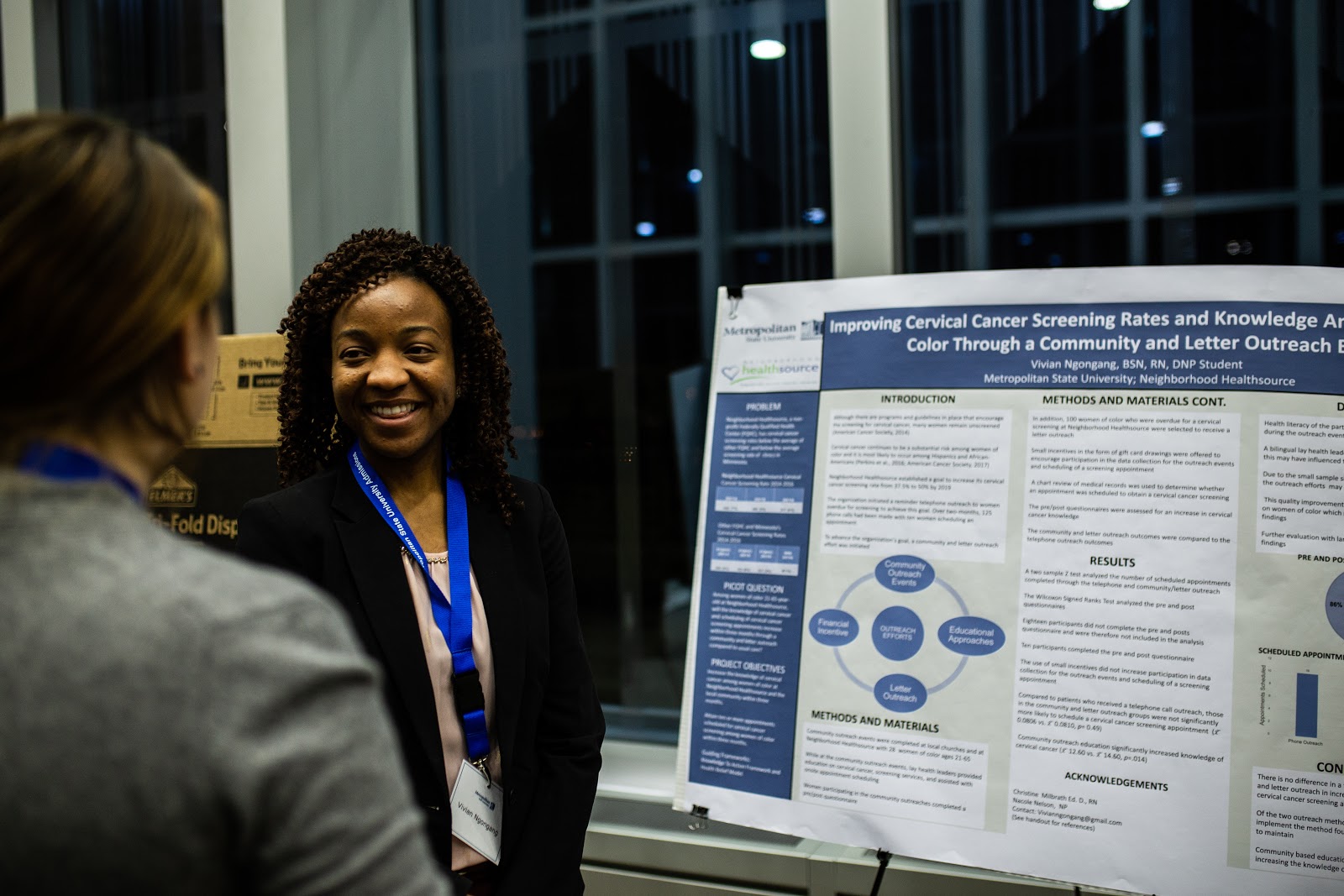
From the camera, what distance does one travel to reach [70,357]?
0.54 metres

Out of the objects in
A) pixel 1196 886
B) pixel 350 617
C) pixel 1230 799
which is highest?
pixel 350 617

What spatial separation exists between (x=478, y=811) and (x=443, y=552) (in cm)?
37

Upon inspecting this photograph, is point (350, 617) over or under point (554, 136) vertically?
under

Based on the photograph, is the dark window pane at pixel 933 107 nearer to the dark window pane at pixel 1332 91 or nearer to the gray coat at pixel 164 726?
the dark window pane at pixel 1332 91

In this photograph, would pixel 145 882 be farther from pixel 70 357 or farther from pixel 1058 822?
pixel 1058 822

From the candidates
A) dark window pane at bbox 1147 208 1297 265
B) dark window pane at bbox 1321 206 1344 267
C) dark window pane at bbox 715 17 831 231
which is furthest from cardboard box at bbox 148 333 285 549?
dark window pane at bbox 1321 206 1344 267

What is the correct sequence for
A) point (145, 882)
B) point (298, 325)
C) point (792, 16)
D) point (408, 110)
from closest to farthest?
point (145, 882)
point (298, 325)
point (792, 16)
point (408, 110)

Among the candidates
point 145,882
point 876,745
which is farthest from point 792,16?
point 145,882

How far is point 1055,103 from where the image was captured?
2.14 m

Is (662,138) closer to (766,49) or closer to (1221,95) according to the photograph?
(766,49)

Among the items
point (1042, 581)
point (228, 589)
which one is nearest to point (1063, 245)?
point (1042, 581)

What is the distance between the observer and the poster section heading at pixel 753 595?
161 centimetres

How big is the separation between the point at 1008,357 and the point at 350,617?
108 cm

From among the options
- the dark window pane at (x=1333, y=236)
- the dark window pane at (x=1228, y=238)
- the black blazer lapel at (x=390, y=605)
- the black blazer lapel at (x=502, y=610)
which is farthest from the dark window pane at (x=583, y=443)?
the dark window pane at (x=1333, y=236)
